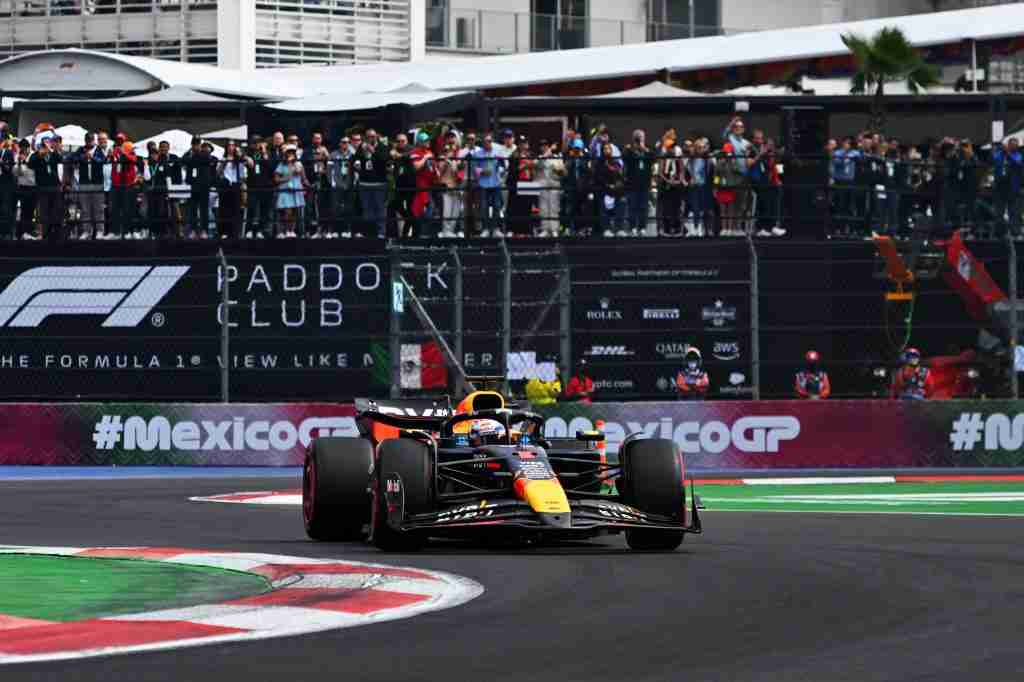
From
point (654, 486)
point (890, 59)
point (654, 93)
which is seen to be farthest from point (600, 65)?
point (654, 486)

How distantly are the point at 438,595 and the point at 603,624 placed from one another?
137 centimetres

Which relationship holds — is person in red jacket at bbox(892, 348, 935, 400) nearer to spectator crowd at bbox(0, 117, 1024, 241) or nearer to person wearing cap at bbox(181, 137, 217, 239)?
spectator crowd at bbox(0, 117, 1024, 241)

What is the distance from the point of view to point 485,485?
13320mm

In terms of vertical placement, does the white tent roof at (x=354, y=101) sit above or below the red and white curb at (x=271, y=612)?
above

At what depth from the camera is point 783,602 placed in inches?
384

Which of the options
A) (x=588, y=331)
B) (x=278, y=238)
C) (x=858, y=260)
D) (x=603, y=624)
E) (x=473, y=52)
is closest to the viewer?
(x=603, y=624)

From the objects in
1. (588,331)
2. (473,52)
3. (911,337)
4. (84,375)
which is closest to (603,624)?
(588,331)

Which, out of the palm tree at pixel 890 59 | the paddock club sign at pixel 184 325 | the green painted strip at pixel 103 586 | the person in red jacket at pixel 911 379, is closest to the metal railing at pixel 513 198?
the paddock club sign at pixel 184 325

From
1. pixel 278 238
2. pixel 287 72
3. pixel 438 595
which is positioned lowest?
pixel 438 595

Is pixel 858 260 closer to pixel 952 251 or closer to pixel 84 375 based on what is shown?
pixel 952 251

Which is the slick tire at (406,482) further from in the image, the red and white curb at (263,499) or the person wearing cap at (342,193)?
the person wearing cap at (342,193)

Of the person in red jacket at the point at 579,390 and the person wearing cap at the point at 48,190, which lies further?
the person wearing cap at the point at 48,190

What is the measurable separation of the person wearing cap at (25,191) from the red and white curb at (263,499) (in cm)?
673

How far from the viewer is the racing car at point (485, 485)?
12508 mm
